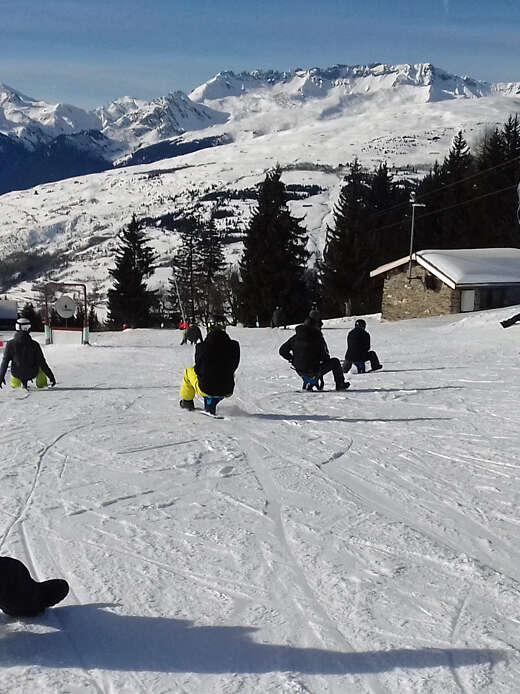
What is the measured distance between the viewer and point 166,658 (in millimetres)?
3240

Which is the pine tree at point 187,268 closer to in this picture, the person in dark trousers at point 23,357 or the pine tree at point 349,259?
the pine tree at point 349,259

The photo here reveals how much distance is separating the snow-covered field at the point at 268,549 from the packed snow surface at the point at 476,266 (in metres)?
26.9

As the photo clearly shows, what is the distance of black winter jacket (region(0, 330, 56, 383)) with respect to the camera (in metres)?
13.4

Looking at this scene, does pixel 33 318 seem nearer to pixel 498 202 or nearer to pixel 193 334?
pixel 498 202

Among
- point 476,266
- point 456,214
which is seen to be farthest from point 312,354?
point 456,214

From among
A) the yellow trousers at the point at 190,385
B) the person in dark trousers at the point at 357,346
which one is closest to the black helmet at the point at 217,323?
the yellow trousers at the point at 190,385

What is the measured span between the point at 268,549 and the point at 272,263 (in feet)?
153

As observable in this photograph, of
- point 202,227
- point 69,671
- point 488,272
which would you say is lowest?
point 69,671

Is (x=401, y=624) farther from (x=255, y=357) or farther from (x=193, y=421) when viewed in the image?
(x=255, y=357)

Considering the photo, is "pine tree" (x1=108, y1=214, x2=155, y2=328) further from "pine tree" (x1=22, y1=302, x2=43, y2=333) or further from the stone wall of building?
the stone wall of building

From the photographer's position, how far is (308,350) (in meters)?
12.2

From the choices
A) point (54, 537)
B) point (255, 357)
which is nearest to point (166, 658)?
point (54, 537)

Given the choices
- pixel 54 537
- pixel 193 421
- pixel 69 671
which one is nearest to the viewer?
pixel 69 671

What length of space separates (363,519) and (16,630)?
8.67 ft
